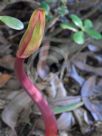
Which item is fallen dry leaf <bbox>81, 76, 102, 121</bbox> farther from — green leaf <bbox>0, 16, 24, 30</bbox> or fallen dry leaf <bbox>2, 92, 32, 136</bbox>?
green leaf <bbox>0, 16, 24, 30</bbox>

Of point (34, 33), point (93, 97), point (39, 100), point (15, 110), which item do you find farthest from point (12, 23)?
point (93, 97)

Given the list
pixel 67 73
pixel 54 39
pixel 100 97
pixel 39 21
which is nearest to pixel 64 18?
pixel 54 39

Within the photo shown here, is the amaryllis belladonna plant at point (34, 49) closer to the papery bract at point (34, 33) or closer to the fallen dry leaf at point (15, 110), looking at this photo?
the papery bract at point (34, 33)

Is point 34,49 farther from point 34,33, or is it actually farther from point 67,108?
point 67,108

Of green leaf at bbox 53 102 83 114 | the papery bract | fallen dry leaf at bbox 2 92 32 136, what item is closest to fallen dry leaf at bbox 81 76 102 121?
green leaf at bbox 53 102 83 114

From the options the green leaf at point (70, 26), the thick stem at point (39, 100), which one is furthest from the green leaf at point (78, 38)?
the thick stem at point (39, 100)

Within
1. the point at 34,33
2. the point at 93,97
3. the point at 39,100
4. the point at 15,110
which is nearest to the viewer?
the point at 34,33

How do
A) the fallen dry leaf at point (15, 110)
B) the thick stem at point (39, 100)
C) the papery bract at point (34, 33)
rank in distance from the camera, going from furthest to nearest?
the fallen dry leaf at point (15, 110)
the thick stem at point (39, 100)
the papery bract at point (34, 33)
